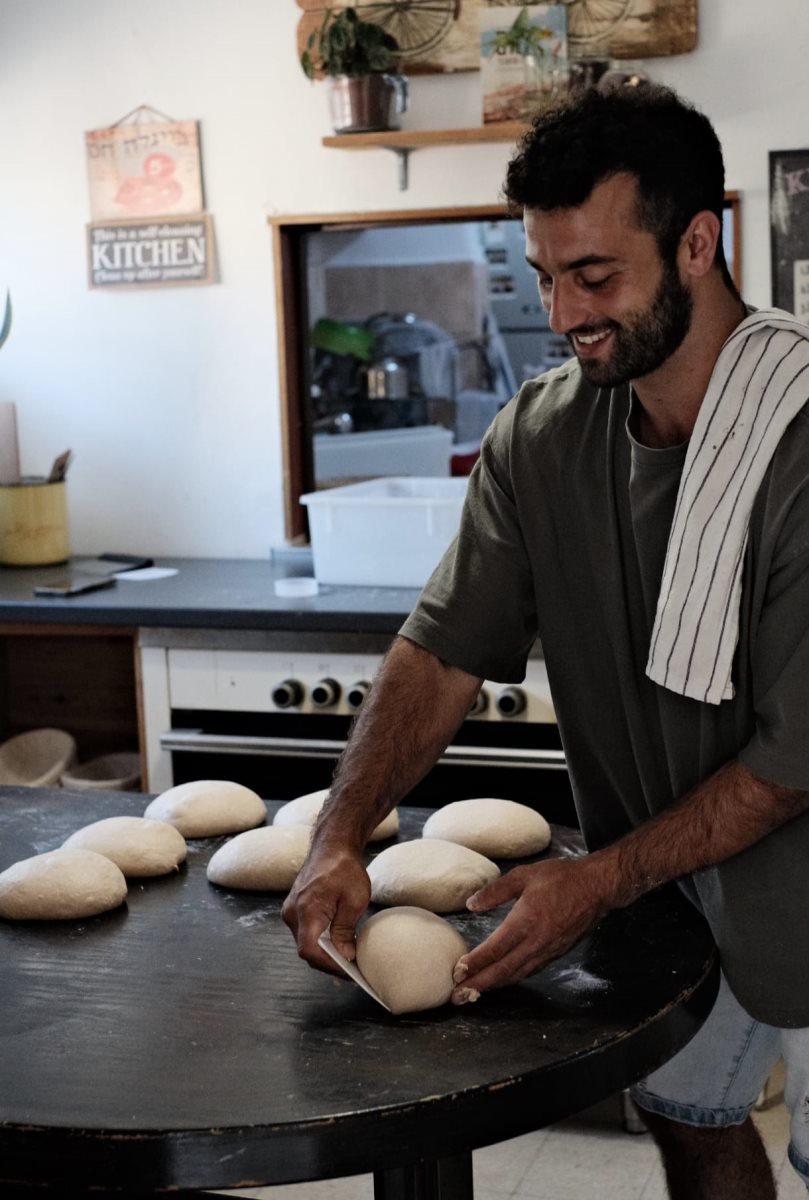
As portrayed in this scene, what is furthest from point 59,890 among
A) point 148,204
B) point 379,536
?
point 148,204

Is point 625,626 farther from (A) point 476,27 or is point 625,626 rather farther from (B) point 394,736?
(A) point 476,27

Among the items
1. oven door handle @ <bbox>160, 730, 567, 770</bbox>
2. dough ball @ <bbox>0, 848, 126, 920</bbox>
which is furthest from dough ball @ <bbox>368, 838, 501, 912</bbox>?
oven door handle @ <bbox>160, 730, 567, 770</bbox>

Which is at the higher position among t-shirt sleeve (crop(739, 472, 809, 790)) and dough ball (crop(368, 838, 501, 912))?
t-shirt sleeve (crop(739, 472, 809, 790))

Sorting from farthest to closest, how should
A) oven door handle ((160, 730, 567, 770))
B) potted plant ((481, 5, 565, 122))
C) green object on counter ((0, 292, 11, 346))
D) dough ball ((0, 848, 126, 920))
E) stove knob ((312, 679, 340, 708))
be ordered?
green object on counter ((0, 292, 11, 346)), potted plant ((481, 5, 565, 122)), stove knob ((312, 679, 340, 708)), oven door handle ((160, 730, 567, 770)), dough ball ((0, 848, 126, 920))

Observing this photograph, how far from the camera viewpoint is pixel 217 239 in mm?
3410

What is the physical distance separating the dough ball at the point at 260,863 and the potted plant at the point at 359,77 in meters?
1.88

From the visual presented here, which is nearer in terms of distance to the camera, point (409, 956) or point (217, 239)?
point (409, 956)

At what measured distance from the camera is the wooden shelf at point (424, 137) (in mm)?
3023

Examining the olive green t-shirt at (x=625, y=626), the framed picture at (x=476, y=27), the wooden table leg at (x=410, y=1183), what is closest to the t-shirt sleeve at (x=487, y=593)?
the olive green t-shirt at (x=625, y=626)

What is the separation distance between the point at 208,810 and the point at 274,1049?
0.62 m

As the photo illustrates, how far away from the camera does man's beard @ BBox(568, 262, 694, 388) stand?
153 cm

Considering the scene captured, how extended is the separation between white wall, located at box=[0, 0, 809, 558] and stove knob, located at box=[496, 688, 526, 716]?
971mm

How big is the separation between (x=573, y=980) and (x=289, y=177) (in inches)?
93.8

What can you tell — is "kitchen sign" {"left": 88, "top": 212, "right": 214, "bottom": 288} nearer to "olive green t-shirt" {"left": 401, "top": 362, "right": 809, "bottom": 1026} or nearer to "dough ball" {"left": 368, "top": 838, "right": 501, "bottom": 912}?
"olive green t-shirt" {"left": 401, "top": 362, "right": 809, "bottom": 1026}
